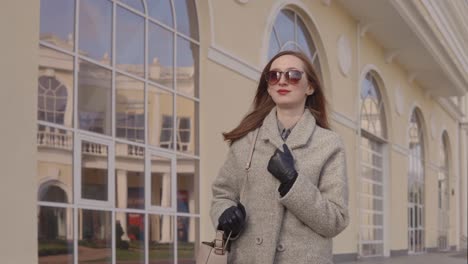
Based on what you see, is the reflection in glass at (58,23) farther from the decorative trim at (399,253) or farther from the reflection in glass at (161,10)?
the decorative trim at (399,253)

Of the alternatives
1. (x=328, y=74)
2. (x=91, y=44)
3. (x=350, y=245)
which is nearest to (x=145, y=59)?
(x=91, y=44)

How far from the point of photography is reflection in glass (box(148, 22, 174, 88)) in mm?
7613

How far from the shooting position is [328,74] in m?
13.2

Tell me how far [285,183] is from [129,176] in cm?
454

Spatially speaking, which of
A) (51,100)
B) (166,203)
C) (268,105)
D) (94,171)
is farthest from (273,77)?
(166,203)

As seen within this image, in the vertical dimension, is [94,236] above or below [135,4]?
below

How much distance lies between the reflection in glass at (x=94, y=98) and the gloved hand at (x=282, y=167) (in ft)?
12.2

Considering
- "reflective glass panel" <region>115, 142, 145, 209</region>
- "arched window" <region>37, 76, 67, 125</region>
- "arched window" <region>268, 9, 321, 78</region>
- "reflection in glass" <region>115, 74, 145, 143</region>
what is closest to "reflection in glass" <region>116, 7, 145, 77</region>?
"reflection in glass" <region>115, 74, 145, 143</region>

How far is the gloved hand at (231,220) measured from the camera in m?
2.70

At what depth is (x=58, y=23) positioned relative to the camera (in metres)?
5.86

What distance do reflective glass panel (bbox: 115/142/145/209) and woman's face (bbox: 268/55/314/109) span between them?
408cm

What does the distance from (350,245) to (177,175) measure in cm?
718

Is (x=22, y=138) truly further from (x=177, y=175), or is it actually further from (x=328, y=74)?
(x=328, y=74)

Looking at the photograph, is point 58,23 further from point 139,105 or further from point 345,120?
point 345,120
